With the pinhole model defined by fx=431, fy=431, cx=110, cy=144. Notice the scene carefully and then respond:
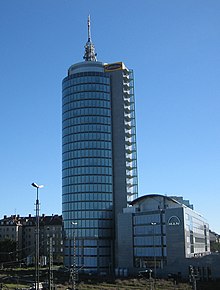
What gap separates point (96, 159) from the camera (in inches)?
5364

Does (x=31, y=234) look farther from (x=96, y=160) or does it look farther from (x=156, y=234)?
(x=156, y=234)

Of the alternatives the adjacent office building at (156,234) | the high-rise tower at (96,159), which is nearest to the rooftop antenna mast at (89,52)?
the high-rise tower at (96,159)

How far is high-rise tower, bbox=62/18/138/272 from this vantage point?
13338 centimetres

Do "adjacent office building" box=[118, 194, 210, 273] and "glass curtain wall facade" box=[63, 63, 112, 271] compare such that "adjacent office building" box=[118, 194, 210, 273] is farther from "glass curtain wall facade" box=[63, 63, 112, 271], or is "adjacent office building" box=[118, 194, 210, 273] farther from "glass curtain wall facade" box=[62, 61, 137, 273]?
"glass curtain wall facade" box=[63, 63, 112, 271]

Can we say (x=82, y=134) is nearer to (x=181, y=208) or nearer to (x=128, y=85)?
(x=128, y=85)

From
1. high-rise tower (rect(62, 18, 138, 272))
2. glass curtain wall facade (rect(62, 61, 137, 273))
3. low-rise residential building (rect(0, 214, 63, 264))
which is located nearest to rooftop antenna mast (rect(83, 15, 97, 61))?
high-rise tower (rect(62, 18, 138, 272))

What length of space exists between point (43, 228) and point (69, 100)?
2365 inches

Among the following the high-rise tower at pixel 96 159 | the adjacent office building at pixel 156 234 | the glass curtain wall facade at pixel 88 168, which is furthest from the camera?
the high-rise tower at pixel 96 159

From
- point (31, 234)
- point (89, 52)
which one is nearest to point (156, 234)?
point (89, 52)

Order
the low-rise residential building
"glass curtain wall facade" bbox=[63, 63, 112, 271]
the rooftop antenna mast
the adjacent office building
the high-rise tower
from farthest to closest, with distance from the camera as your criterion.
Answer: the low-rise residential building
the rooftop antenna mast
the high-rise tower
"glass curtain wall facade" bbox=[63, 63, 112, 271]
the adjacent office building

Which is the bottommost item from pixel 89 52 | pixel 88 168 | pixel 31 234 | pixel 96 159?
pixel 31 234

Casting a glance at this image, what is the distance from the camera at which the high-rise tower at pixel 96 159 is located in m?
133

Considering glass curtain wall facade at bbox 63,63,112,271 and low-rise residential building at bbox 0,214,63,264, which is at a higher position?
glass curtain wall facade at bbox 63,63,112,271

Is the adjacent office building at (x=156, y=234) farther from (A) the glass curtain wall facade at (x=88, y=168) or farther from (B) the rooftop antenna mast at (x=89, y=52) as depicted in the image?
(B) the rooftop antenna mast at (x=89, y=52)
